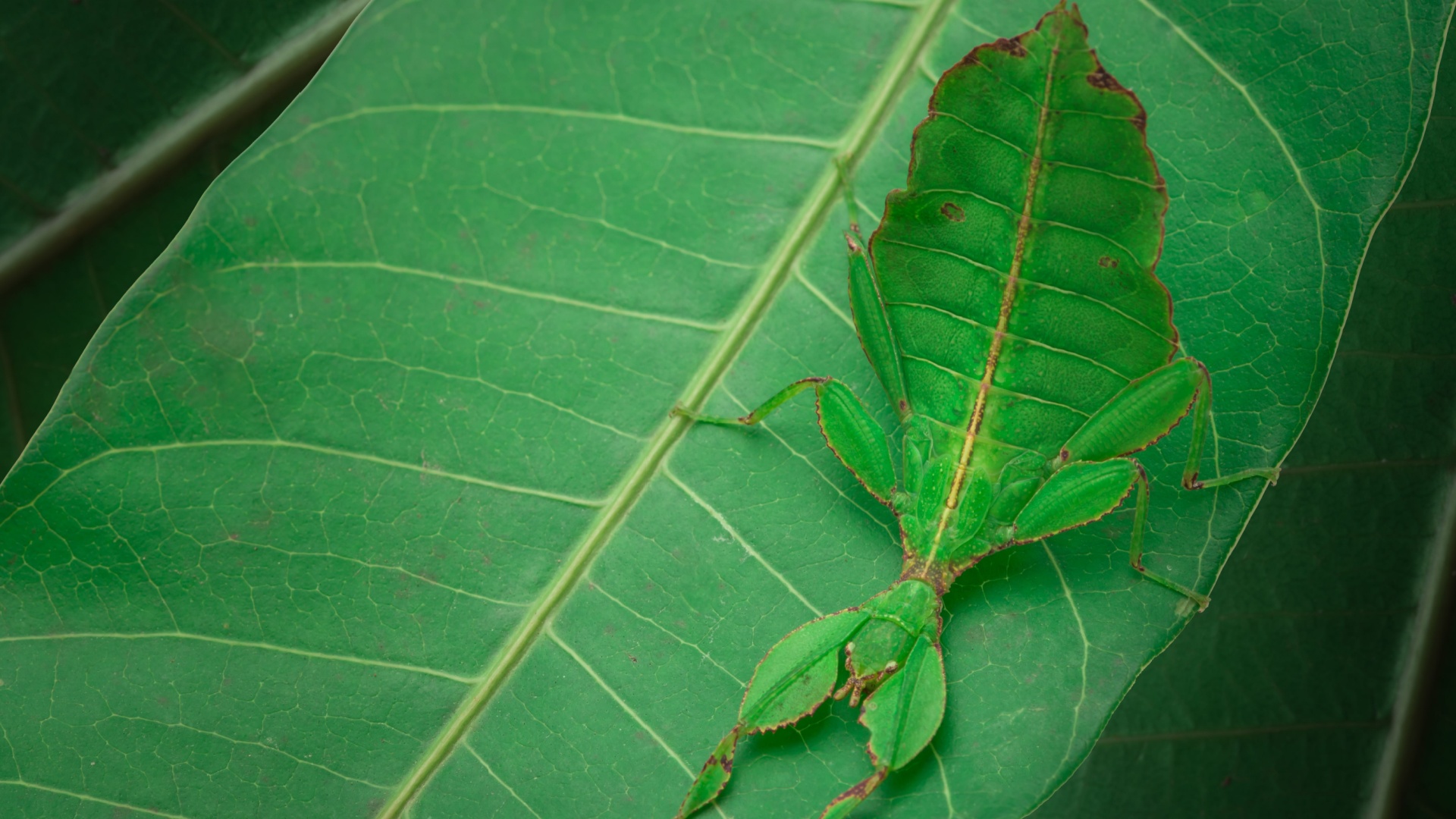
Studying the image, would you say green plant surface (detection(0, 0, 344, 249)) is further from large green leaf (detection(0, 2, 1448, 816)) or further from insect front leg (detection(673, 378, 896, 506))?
insect front leg (detection(673, 378, 896, 506))

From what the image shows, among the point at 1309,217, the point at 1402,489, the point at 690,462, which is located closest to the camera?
the point at 1309,217

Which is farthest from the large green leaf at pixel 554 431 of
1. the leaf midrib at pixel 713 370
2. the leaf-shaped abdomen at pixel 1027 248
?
the leaf-shaped abdomen at pixel 1027 248

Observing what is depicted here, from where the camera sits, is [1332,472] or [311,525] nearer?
[311,525]

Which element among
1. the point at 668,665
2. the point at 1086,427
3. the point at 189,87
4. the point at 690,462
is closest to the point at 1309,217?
the point at 1086,427

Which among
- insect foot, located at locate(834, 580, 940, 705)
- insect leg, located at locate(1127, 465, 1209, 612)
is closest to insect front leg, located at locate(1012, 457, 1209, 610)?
insect leg, located at locate(1127, 465, 1209, 612)

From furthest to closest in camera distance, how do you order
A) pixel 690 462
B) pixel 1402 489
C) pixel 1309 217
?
pixel 1402 489 → pixel 690 462 → pixel 1309 217

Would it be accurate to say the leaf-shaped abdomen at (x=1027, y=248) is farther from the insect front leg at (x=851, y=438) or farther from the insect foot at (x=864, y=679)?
the insect foot at (x=864, y=679)

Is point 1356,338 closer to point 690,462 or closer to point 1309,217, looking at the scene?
point 1309,217
